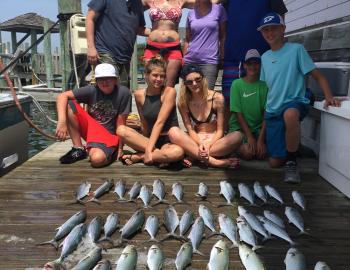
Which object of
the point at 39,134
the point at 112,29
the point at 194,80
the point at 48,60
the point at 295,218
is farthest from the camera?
the point at 48,60

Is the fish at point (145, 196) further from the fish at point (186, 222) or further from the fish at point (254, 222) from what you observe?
the fish at point (254, 222)

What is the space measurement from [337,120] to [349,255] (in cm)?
155

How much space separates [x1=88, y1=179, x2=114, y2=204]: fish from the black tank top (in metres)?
1.01

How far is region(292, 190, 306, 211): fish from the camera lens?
3546 millimetres

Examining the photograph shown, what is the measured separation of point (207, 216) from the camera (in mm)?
3248

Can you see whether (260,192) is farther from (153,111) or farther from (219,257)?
(153,111)

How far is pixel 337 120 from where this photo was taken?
3875mm

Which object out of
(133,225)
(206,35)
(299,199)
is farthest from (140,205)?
(206,35)

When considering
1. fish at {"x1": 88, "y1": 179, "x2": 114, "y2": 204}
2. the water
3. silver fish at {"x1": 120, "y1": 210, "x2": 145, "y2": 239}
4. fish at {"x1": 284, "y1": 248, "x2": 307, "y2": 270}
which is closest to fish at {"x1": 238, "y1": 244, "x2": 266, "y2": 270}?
fish at {"x1": 284, "y1": 248, "x2": 307, "y2": 270}

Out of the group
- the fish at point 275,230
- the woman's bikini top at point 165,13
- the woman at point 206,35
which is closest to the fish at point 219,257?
the fish at point 275,230

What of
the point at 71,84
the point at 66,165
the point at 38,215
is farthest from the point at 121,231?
the point at 71,84

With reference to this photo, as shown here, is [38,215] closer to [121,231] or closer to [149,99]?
[121,231]

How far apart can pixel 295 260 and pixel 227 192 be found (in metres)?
1.25

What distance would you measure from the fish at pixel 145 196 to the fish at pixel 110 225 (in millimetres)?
395
